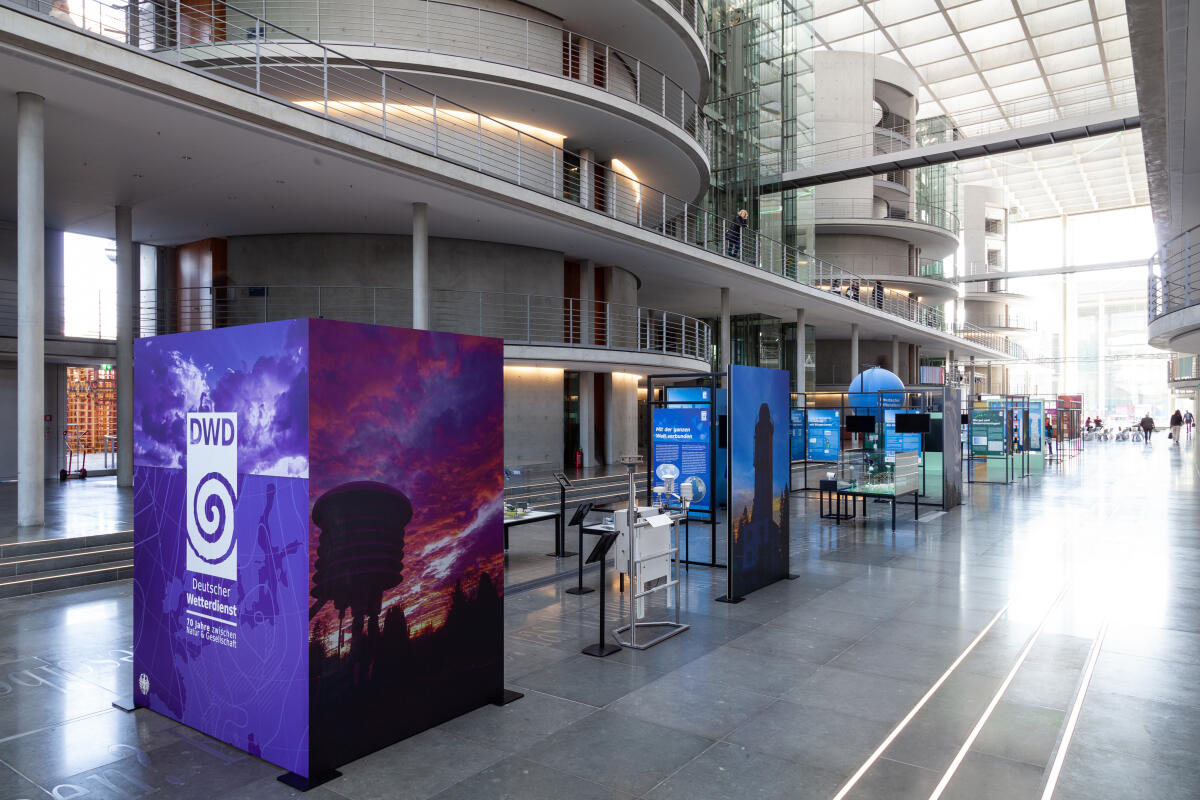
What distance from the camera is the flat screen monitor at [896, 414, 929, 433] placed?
48.9 feet

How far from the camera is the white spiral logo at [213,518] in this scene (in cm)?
467

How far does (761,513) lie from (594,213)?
34.4 ft

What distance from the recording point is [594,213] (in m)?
17.6

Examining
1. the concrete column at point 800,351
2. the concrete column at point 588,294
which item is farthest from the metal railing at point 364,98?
the concrete column at point 800,351

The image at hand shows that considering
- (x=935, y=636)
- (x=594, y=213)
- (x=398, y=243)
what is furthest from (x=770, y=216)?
(x=935, y=636)

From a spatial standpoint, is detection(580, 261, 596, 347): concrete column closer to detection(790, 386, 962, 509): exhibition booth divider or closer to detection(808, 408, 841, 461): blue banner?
detection(790, 386, 962, 509): exhibition booth divider

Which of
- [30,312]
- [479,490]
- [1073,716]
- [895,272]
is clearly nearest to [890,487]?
[1073,716]

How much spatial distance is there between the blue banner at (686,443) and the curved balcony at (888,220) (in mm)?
30128

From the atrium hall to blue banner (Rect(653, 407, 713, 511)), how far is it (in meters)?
0.06

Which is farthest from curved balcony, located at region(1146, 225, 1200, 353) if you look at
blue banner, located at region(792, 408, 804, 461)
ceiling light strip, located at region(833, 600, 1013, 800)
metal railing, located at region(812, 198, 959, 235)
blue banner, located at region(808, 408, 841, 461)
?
metal railing, located at region(812, 198, 959, 235)

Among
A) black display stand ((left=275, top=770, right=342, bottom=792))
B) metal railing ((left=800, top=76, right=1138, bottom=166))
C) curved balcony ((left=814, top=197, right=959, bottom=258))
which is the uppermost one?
metal railing ((left=800, top=76, right=1138, bottom=166))

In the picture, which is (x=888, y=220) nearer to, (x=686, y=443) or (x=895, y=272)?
(x=895, y=272)

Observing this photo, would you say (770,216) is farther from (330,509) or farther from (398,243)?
(330,509)

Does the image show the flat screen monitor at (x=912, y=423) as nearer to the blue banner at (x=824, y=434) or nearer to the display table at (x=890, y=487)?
the display table at (x=890, y=487)
